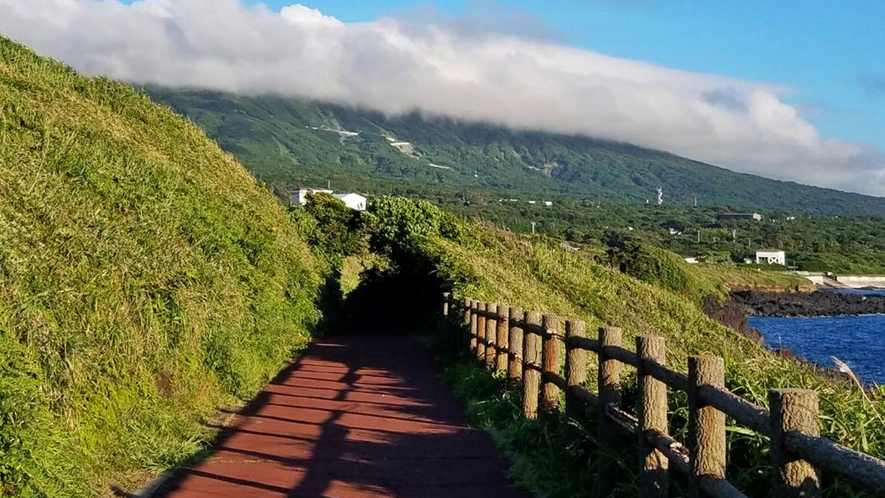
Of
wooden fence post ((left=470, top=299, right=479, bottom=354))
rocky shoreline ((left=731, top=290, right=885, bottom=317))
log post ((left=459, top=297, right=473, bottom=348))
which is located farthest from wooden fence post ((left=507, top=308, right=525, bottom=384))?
rocky shoreline ((left=731, top=290, right=885, bottom=317))

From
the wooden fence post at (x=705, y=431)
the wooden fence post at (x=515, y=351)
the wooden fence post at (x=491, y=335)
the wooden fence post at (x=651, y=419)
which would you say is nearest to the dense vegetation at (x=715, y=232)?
the wooden fence post at (x=491, y=335)

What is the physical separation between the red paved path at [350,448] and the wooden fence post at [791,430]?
3171 millimetres

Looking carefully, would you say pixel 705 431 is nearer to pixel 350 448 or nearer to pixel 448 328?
pixel 350 448

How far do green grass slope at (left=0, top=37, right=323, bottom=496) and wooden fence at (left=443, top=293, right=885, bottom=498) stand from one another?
3.16 meters

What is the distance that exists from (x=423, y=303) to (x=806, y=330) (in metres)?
36.3

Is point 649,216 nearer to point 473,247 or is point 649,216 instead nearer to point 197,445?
point 473,247

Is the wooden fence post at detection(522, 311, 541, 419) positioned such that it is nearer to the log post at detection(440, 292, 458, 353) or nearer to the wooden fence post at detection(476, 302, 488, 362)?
the wooden fence post at detection(476, 302, 488, 362)

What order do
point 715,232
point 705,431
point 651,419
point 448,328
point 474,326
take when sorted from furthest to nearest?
point 715,232 → point 448,328 → point 474,326 → point 651,419 → point 705,431

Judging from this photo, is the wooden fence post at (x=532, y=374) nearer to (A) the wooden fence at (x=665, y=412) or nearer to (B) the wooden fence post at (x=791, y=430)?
(A) the wooden fence at (x=665, y=412)

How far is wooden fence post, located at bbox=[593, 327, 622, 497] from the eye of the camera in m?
6.50

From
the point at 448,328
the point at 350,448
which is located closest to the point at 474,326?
the point at 448,328

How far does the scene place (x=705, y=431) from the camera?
4984mm

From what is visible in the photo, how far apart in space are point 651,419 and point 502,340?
18.5ft

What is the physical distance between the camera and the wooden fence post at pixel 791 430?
13.2 ft
